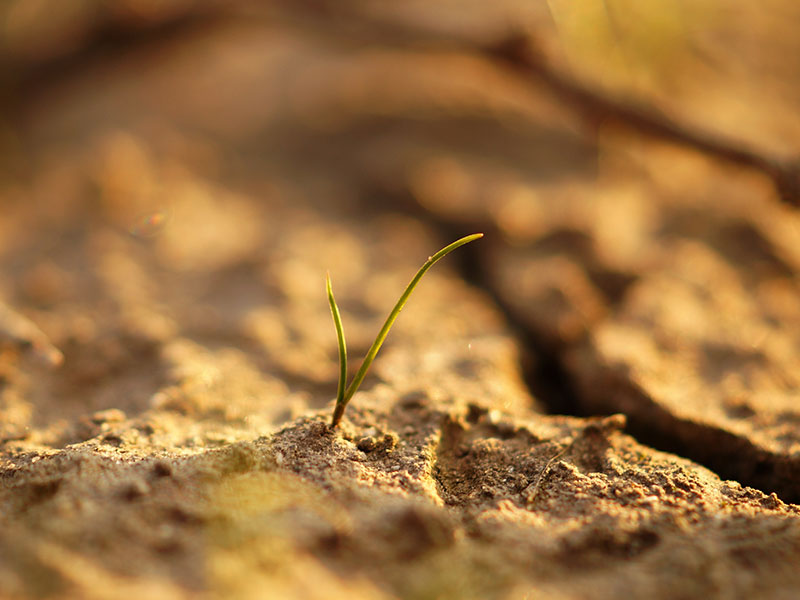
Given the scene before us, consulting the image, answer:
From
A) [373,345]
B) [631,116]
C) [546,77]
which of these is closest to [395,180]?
[546,77]

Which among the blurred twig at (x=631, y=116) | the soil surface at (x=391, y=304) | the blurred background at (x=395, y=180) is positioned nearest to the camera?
the soil surface at (x=391, y=304)

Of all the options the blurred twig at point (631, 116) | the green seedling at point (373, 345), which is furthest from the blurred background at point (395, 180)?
the green seedling at point (373, 345)

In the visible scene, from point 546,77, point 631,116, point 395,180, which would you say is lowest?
point 631,116

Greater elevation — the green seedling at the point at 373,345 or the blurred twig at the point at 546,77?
the blurred twig at the point at 546,77

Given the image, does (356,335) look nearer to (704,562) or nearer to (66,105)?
(704,562)

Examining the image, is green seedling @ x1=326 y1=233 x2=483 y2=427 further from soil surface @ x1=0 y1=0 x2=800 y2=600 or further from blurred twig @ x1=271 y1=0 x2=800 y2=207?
blurred twig @ x1=271 y1=0 x2=800 y2=207

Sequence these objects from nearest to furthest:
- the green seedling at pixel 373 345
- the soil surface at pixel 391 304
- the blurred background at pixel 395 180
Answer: the soil surface at pixel 391 304 → the green seedling at pixel 373 345 → the blurred background at pixel 395 180

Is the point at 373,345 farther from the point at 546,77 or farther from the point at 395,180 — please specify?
the point at 546,77

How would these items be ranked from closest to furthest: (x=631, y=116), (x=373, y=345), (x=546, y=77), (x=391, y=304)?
(x=373, y=345) < (x=391, y=304) < (x=631, y=116) < (x=546, y=77)

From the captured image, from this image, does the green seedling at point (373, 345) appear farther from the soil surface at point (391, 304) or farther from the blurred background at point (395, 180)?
the blurred background at point (395, 180)
